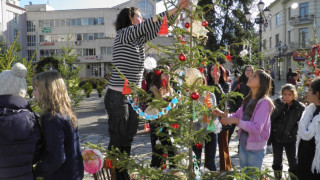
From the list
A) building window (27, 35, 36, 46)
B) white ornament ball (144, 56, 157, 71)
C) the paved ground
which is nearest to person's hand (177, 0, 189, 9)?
white ornament ball (144, 56, 157, 71)

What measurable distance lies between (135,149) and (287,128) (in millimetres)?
3326

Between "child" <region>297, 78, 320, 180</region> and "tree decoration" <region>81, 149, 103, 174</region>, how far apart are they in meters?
2.33

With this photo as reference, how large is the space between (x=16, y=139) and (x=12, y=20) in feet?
182

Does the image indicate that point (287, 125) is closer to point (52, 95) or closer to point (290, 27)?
point (52, 95)

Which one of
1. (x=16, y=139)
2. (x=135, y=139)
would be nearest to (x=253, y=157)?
(x=16, y=139)

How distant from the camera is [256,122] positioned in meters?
3.12

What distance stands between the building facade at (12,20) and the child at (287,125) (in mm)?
50100

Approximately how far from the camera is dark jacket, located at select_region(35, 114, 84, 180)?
2307 millimetres

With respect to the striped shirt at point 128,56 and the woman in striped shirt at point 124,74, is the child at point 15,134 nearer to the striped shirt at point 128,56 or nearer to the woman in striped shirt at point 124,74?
the woman in striped shirt at point 124,74

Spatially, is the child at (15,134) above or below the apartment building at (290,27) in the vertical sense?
below

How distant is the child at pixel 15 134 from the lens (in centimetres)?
224

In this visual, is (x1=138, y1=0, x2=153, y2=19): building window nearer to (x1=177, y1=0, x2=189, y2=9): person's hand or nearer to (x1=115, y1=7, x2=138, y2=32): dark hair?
(x1=115, y1=7, x2=138, y2=32): dark hair

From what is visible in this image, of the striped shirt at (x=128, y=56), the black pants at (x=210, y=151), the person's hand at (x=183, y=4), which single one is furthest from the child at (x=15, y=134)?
the black pants at (x=210, y=151)

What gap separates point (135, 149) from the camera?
253 inches
